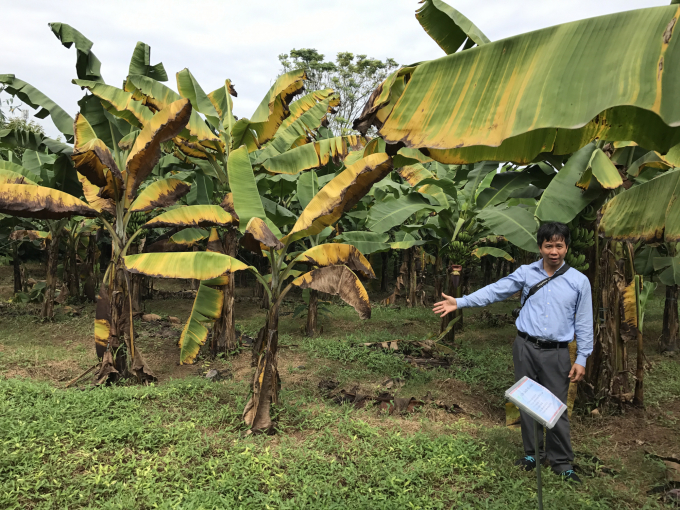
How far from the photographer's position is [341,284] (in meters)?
3.79

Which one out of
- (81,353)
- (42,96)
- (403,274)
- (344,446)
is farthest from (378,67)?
(344,446)

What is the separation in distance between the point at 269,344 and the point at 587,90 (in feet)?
10.9

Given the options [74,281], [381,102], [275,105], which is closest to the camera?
[381,102]

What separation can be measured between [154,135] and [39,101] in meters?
3.19

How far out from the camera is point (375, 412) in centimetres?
462

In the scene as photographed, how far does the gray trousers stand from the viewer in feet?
11.0

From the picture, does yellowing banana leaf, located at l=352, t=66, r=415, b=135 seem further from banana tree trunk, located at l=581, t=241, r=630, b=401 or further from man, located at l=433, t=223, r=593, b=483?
banana tree trunk, located at l=581, t=241, r=630, b=401

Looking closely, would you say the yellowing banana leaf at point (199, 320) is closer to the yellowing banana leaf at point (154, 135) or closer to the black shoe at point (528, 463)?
the yellowing banana leaf at point (154, 135)

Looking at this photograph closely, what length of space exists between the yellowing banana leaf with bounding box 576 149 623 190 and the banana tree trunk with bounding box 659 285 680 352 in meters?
5.18

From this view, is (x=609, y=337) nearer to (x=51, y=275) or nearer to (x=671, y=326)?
(x=671, y=326)

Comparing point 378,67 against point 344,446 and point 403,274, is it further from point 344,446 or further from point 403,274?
point 344,446

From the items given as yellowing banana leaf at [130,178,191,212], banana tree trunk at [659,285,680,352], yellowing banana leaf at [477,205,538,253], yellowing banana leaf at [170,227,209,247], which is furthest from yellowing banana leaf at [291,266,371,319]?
banana tree trunk at [659,285,680,352]

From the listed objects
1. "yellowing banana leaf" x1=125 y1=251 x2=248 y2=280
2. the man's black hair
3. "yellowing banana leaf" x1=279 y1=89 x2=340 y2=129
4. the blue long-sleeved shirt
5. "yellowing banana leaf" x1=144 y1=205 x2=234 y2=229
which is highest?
"yellowing banana leaf" x1=279 y1=89 x2=340 y2=129

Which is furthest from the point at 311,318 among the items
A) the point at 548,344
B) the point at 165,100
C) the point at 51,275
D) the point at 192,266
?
the point at 548,344
